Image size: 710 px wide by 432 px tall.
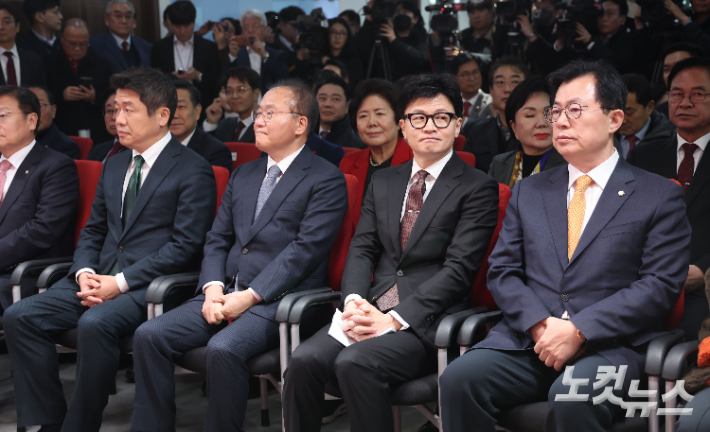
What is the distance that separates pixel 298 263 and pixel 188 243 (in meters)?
0.56

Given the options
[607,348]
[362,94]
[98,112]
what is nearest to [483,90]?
[362,94]

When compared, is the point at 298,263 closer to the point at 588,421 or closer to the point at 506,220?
the point at 506,220

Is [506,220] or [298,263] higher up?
[506,220]

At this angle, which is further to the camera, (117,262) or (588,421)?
(117,262)

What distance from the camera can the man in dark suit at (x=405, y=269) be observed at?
84.0 inches

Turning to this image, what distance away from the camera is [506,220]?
2.29 meters

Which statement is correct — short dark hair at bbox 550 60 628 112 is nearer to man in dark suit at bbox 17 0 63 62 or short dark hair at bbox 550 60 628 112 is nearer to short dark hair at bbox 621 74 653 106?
short dark hair at bbox 621 74 653 106

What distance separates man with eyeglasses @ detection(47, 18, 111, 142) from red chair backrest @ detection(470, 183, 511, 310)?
161 inches

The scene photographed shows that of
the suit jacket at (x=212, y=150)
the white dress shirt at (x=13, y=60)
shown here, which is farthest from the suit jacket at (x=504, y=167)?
the white dress shirt at (x=13, y=60)

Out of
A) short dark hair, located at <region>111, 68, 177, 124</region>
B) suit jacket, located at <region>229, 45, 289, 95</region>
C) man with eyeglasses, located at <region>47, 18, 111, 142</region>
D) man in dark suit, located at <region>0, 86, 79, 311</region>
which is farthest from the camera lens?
suit jacket, located at <region>229, 45, 289, 95</region>

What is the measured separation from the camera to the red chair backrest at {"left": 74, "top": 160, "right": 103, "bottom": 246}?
10.7ft

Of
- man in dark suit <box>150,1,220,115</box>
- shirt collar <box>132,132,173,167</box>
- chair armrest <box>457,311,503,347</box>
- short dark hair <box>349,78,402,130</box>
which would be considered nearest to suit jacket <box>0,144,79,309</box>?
shirt collar <box>132,132,173,167</box>

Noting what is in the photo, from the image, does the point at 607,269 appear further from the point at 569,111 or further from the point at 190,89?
the point at 190,89

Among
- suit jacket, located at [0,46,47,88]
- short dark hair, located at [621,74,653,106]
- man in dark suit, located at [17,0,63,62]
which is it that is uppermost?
man in dark suit, located at [17,0,63,62]
